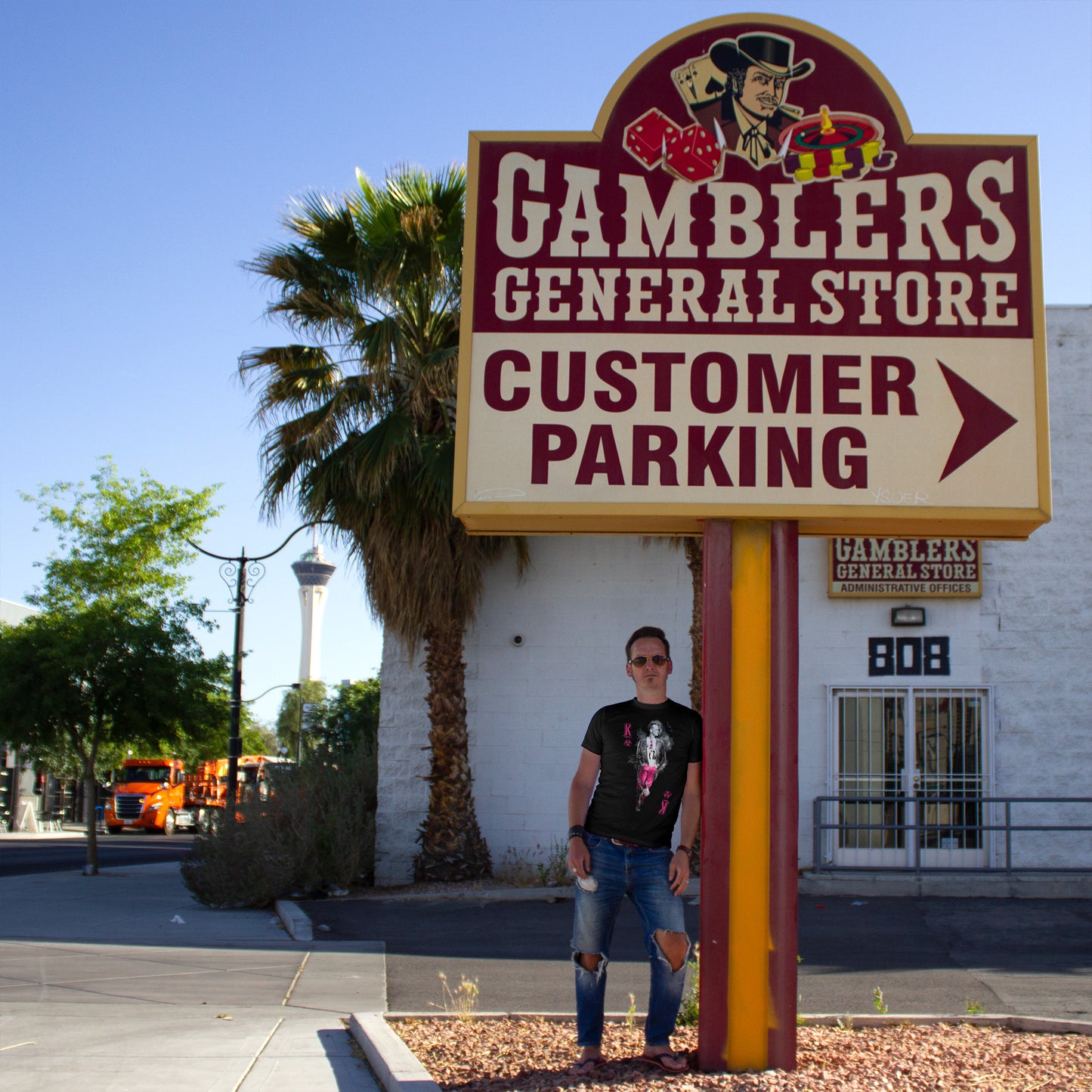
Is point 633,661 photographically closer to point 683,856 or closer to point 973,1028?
point 683,856

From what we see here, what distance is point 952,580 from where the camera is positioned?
48.4 ft

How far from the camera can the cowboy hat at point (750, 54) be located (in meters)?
5.77

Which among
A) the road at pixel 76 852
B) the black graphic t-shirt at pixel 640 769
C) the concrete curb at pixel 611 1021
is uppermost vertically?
the black graphic t-shirt at pixel 640 769

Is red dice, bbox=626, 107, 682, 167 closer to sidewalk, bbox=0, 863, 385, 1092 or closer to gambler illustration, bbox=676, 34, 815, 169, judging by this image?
gambler illustration, bbox=676, 34, 815, 169

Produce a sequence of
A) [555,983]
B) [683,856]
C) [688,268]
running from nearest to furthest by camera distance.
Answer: [683,856], [688,268], [555,983]

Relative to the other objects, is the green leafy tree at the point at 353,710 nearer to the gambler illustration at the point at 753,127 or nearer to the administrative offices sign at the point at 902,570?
the administrative offices sign at the point at 902,570

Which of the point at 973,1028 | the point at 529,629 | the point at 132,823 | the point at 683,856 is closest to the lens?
the point at 683,856

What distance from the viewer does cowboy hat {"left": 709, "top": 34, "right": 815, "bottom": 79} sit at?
5.77 meters

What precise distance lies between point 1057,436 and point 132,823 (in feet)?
117

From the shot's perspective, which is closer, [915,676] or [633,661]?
[633,661]

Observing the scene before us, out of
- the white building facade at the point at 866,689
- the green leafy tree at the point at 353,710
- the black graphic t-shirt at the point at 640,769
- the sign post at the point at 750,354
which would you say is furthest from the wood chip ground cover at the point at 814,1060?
the green leafy tree at the point at 353,710

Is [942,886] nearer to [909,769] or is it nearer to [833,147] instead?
[909,769]

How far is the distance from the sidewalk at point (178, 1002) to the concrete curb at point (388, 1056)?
7 cm

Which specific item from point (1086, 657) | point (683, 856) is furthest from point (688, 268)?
point (1086, 657)
